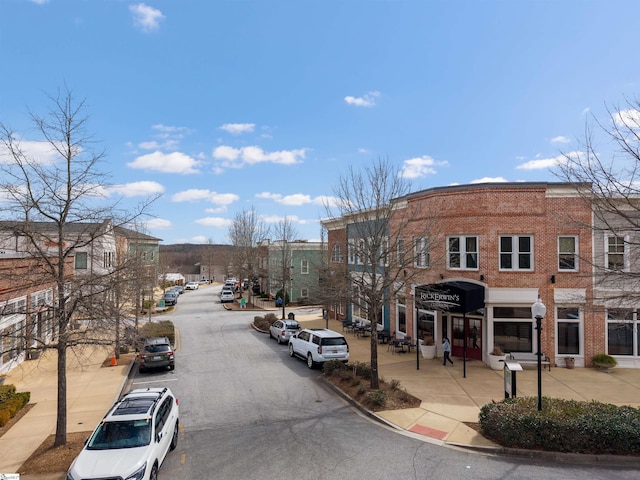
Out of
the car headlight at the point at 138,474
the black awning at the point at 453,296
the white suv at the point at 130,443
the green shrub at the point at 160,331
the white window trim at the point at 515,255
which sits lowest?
the green shrub at the point at 160,331

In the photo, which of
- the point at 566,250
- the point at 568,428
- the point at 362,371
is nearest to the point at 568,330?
the point at 566,250

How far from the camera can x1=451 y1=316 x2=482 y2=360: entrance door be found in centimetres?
2023

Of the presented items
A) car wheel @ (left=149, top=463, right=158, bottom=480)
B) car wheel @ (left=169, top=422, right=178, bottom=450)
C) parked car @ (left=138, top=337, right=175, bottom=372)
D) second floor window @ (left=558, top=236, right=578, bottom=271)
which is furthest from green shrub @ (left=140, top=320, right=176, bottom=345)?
second floor window @ (left=558, top=236, right=578, bottom=271)

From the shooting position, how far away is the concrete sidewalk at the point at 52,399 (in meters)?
11.0

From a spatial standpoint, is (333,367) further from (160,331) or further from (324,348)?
(160,331)

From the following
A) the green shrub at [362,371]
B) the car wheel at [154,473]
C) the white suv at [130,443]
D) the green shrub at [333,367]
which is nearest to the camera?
the white suv at [130,443]

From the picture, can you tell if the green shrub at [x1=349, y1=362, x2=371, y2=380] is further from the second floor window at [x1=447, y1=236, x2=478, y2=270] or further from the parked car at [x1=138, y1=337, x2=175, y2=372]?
the parked car at [x1=138, y1=337, x2=175, y2=372]

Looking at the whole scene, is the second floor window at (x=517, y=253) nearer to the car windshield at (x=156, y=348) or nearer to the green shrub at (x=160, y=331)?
the car windshield at (x=156, y=348)

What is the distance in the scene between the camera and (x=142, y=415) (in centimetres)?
926

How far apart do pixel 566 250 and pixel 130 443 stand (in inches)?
758

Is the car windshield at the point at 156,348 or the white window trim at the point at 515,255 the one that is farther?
the white window trim at the point at 515,255

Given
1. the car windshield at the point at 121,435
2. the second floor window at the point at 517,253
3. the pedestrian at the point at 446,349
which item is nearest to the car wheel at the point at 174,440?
the car windshield at the point at 121,435

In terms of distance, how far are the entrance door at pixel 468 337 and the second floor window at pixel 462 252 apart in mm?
2641

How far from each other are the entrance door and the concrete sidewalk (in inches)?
611
